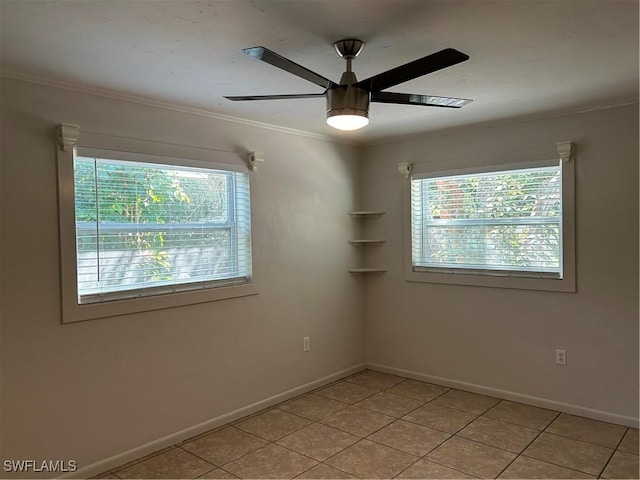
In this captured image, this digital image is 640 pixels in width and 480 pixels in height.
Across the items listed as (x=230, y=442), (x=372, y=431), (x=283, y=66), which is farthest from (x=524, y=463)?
(x=283, y=66)

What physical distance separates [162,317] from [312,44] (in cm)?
203

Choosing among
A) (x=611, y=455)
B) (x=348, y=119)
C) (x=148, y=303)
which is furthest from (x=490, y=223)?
(x=148, y=303)

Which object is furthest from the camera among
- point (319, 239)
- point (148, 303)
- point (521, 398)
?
point (319, 239)

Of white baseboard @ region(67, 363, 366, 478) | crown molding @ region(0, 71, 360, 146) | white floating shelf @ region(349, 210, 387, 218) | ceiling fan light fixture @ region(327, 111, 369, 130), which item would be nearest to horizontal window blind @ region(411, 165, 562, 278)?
white floating shelf @ region(349, 210, 387, 218)

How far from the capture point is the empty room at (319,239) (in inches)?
84.3

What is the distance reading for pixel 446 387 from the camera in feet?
14.0

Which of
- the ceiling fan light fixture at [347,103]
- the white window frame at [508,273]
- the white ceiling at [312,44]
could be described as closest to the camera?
the white ceiling at [312,44]

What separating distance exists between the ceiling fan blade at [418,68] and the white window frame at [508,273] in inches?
84.8

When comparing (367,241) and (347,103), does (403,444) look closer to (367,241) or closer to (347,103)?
(367,241)

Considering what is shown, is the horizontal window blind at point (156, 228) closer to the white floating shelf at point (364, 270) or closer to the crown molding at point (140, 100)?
the crown molding at point (140, 100)

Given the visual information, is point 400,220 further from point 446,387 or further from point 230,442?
point 230,442

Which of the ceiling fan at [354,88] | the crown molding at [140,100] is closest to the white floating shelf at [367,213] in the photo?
the crown molding at [140,100]

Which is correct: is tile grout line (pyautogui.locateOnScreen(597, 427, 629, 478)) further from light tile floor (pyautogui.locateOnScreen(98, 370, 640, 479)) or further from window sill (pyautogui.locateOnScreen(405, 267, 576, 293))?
window sill (pyautogui.locateOnScreen(405, 267, 576, 293))

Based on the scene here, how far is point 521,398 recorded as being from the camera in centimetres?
383
